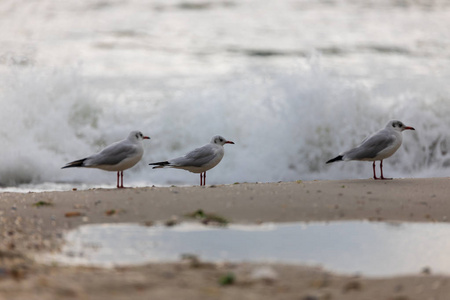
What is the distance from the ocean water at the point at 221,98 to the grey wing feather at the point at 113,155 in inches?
112

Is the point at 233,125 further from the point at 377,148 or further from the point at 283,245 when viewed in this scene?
the point at 283,245

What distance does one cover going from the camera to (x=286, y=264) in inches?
191

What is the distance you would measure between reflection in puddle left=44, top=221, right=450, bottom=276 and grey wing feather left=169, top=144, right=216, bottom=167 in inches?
127

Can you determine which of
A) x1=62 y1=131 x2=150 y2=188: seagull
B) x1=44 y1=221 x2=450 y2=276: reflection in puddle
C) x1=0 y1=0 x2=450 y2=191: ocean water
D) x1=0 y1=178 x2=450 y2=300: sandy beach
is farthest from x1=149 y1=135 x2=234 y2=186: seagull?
x1=44 y1=221 x2=450 y2=276: reflection in puddle

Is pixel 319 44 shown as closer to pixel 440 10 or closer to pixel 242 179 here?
pixel 440 10

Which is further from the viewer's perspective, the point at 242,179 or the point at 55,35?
the point at 55,35

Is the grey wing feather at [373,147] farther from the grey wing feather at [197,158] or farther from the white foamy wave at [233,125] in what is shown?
the white foamy wave at [233,125]

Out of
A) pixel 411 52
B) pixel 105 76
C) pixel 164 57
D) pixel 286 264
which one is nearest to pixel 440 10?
pixel 411 52

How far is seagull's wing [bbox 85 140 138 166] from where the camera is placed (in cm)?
853

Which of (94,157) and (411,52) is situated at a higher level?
(411,52)

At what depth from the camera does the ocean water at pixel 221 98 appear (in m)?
13.1

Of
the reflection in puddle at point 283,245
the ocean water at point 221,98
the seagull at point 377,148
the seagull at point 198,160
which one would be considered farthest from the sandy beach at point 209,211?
the ocean water at point 221,98

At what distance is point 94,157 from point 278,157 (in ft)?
18.0

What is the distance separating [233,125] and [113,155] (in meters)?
6.12
